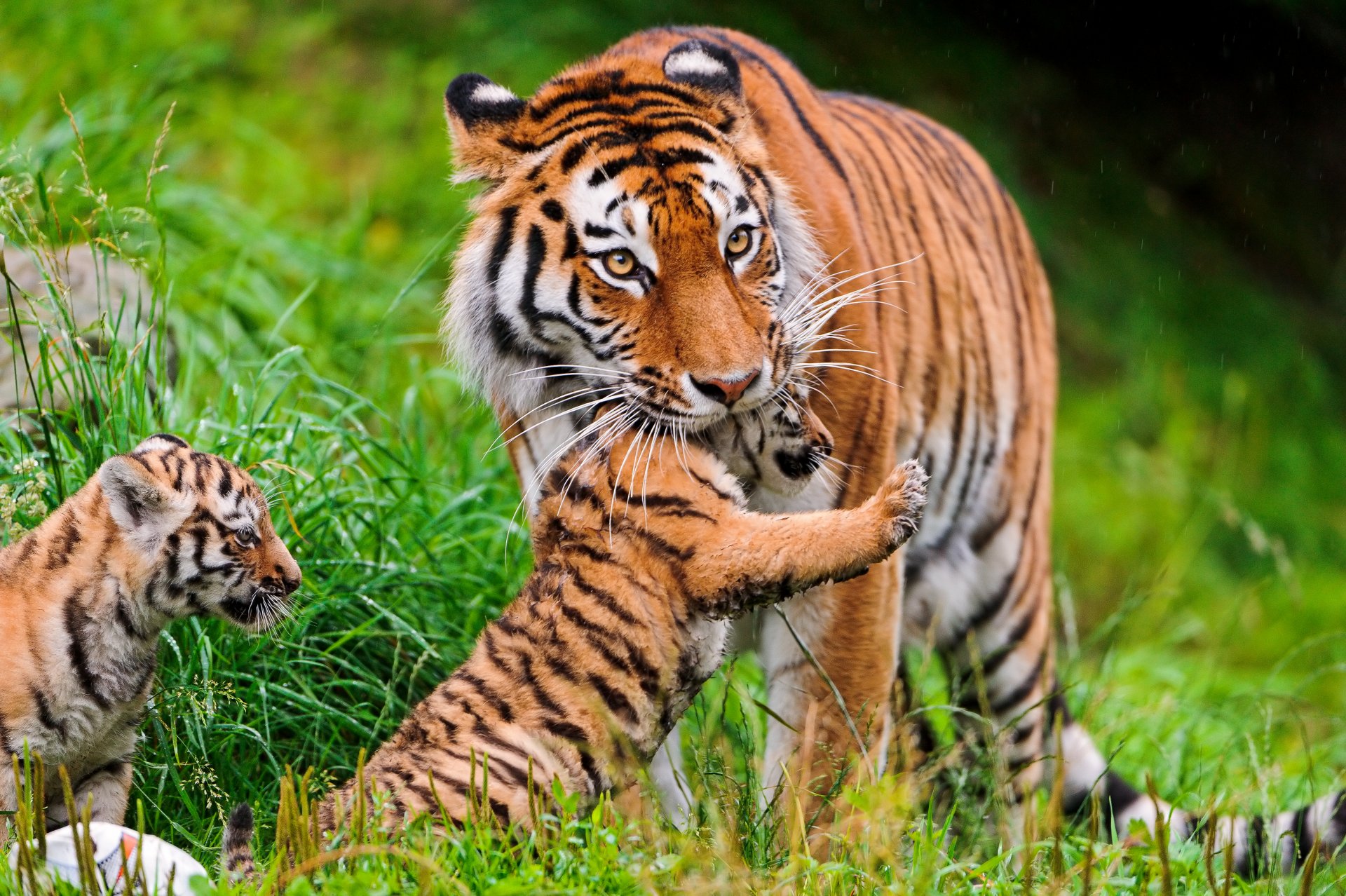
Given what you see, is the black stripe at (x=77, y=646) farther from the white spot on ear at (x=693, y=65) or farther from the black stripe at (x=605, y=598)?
the white spot on ear at (x=693, y=65)

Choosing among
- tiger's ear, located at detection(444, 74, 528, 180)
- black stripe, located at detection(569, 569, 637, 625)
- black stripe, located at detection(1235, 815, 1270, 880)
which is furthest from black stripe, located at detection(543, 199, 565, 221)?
black stripe, located at detection(1235, 815, 1270, 880)

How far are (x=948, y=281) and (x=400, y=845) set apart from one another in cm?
237

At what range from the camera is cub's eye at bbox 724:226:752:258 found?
120 inches

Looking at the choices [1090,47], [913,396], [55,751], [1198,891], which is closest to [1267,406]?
[1090,47]

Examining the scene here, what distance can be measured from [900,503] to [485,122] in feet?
4.30

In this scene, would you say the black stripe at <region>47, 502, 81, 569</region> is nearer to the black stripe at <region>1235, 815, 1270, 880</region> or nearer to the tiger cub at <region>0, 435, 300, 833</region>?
the tiger cub at <region>0, 435, 300, 833</region>

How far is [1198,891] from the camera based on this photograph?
289 cm

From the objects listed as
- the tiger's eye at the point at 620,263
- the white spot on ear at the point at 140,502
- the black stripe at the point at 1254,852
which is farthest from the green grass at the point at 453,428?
the tiger's eye at the point at 620,263

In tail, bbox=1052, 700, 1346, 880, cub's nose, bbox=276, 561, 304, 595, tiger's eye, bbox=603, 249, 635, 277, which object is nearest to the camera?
cub's nose, bbox=276, 561, 304, 595

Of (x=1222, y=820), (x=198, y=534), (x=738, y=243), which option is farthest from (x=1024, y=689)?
(x=198, y=534)

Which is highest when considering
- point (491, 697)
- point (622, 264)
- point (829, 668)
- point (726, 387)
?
point (622, 264)

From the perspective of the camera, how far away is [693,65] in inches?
130

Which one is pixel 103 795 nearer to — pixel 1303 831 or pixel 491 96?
pixel 491 96

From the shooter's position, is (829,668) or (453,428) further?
(453,428)
